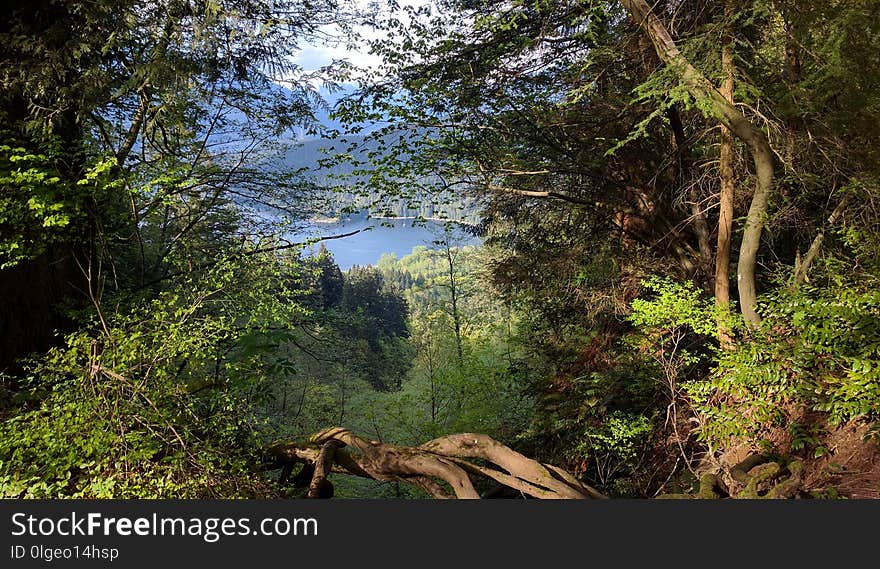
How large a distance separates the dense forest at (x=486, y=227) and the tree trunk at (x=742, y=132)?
3 centimetres

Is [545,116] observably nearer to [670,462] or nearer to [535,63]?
[535,63]

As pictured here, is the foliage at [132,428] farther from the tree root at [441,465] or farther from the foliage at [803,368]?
the foliage at [803,368]

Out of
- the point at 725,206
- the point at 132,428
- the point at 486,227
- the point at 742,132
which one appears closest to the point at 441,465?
the point at 132,428

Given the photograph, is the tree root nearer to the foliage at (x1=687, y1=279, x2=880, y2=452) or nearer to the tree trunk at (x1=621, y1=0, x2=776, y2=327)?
the foliage at (x1=687, y1=279, x2=880, y2=452)

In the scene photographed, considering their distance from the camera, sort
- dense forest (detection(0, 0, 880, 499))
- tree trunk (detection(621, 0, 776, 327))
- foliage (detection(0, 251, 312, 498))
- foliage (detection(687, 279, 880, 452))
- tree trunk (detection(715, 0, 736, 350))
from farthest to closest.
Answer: tree trunk (detection(715, 0, 736, 350)) < tree trunk (detection(621, 0, 776, 327)) < dense forest (detection(0, 0, 880, 499)) < foliage (detection(687, 279, 880, 452)) < foliage (detection(0, 251, 312, 498))

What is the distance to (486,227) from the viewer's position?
10461 mm

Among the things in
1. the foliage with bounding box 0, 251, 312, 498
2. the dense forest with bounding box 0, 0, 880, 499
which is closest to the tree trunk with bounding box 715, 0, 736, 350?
the dense forest with bounding box 0, 0, 880, 499

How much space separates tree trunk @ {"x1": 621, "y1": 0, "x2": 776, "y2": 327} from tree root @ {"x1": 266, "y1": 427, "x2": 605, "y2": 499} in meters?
3.23

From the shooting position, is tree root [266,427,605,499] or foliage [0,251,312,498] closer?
foliage [0,251,312,498]

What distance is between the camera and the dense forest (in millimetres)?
4309

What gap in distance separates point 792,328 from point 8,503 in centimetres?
723

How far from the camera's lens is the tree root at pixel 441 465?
4109 mm

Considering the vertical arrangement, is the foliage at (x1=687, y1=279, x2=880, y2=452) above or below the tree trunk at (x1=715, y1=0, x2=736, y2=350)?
below

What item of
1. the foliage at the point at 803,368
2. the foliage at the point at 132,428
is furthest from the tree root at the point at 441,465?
the foliage at the point at 803,368
